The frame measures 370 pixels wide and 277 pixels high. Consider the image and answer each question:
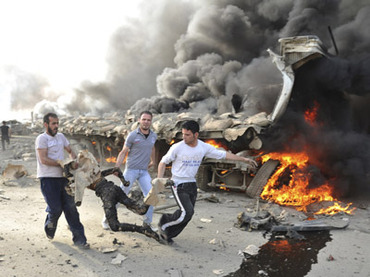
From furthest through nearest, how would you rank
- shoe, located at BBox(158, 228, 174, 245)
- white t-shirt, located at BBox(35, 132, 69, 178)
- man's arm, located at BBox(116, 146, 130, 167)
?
man's arm, located at BBox(116, 146, 130, 167)
shoe, located at BBox(158, 228, 174, 245)
white t-shirt, located at BBox(35, 132, 69, 178)

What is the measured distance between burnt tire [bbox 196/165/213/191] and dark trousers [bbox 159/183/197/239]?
401 cm

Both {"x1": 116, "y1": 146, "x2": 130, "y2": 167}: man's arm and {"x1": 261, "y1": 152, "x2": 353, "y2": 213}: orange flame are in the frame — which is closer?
{"x1": 116, "y1": 146, "x2": 130, "y2": 167}: man's arm

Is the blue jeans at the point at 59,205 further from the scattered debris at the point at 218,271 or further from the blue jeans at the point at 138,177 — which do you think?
the scattered debris at the point at 218,271

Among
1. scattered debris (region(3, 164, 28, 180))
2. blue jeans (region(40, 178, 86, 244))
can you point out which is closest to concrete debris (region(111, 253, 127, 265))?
blue jeans (region(40, 178, 86, 244))

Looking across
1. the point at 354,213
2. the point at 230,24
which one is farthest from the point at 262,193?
the point at 230,24

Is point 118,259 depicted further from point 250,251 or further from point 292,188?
point 292,188

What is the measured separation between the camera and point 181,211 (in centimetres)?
433

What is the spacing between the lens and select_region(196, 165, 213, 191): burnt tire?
849cm

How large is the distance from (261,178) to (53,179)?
476 centimetres

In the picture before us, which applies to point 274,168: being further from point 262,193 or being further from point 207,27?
point 207,27

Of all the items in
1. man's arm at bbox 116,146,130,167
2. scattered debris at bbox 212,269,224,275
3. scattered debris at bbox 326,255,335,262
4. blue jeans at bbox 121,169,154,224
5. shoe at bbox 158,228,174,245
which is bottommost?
scattered debris at bbox 212,269,224,275

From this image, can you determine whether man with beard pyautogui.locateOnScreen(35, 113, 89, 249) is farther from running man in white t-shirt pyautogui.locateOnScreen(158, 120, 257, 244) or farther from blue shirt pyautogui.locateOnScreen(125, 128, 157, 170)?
running man in white t-shirt pyautogui.locateOnScreen(158, 120, 257, 244)

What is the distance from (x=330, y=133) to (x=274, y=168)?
1867mm

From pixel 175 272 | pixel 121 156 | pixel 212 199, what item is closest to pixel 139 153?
pixel 121 156
